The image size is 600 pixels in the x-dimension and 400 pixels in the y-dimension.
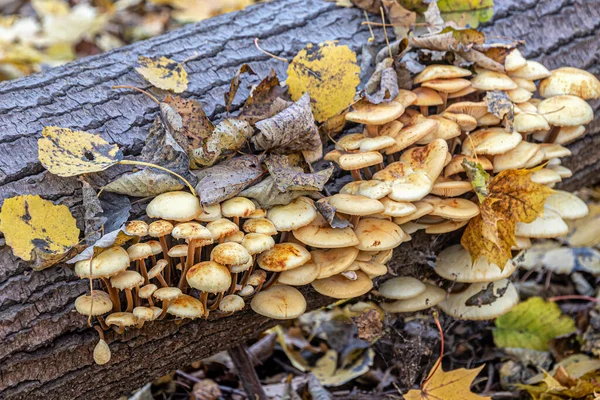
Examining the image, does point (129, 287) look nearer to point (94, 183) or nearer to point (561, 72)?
point (94, 183)

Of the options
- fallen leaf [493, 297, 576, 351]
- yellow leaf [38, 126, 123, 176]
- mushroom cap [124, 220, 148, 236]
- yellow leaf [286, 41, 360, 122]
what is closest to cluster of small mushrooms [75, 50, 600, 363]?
mushroom cap [124, 220, 148, 236]

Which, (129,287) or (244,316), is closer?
(129,287)

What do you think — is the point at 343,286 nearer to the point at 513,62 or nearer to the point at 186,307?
the point at 186,307

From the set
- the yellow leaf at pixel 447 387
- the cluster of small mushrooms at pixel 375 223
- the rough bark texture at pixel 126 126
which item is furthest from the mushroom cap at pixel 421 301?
the yellow leaf at pixel 447 387

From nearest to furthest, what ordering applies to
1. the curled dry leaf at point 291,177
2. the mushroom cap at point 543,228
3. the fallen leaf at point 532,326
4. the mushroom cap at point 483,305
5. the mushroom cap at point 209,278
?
the mushroom cap at point 209,278 < the curled dry leaf at point 291,177 < the mushroom cap at point 543,228 < the mushroom cap at point 483,305 < the fallen leaf at point 532,326

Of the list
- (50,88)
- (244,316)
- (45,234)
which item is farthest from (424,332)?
(50,88)

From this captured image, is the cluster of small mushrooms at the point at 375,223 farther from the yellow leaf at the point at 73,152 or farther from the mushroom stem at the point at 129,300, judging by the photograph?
the yellow leaf at the point at 73,152
